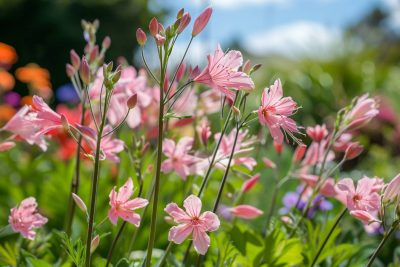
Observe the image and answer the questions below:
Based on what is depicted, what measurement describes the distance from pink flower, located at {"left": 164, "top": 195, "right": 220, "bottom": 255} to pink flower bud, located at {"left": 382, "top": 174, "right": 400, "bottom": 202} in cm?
28

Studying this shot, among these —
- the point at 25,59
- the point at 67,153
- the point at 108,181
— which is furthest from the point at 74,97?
the point at 25,59

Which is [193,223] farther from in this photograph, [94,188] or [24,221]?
[24,221]

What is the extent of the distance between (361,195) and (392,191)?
69 mm

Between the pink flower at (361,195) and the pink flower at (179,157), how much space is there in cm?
28

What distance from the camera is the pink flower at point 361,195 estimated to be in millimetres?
942

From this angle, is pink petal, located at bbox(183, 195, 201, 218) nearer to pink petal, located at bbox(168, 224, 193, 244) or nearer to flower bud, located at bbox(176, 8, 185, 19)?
pink petal, located at bbox(168, 224, 193, 244)

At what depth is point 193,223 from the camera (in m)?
0.84

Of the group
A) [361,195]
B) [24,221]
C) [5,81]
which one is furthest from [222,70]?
[5,81]

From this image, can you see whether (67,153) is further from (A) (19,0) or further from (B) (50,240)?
(A) (19,0)

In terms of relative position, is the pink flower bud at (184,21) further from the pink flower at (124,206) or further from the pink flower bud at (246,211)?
the pink flower bud at (246,211)

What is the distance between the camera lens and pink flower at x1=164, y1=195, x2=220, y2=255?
32.3 inches

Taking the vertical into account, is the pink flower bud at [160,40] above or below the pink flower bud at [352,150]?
above

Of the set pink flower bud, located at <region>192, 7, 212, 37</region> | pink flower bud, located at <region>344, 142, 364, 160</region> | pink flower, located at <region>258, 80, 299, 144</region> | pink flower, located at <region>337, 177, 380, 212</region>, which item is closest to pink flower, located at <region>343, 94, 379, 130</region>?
pink flower bud, located at <region>344, 142, 364, 160</region>

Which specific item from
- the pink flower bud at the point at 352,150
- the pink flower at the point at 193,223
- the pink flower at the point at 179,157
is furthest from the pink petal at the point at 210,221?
the pink flower bud at the point at 352,150
